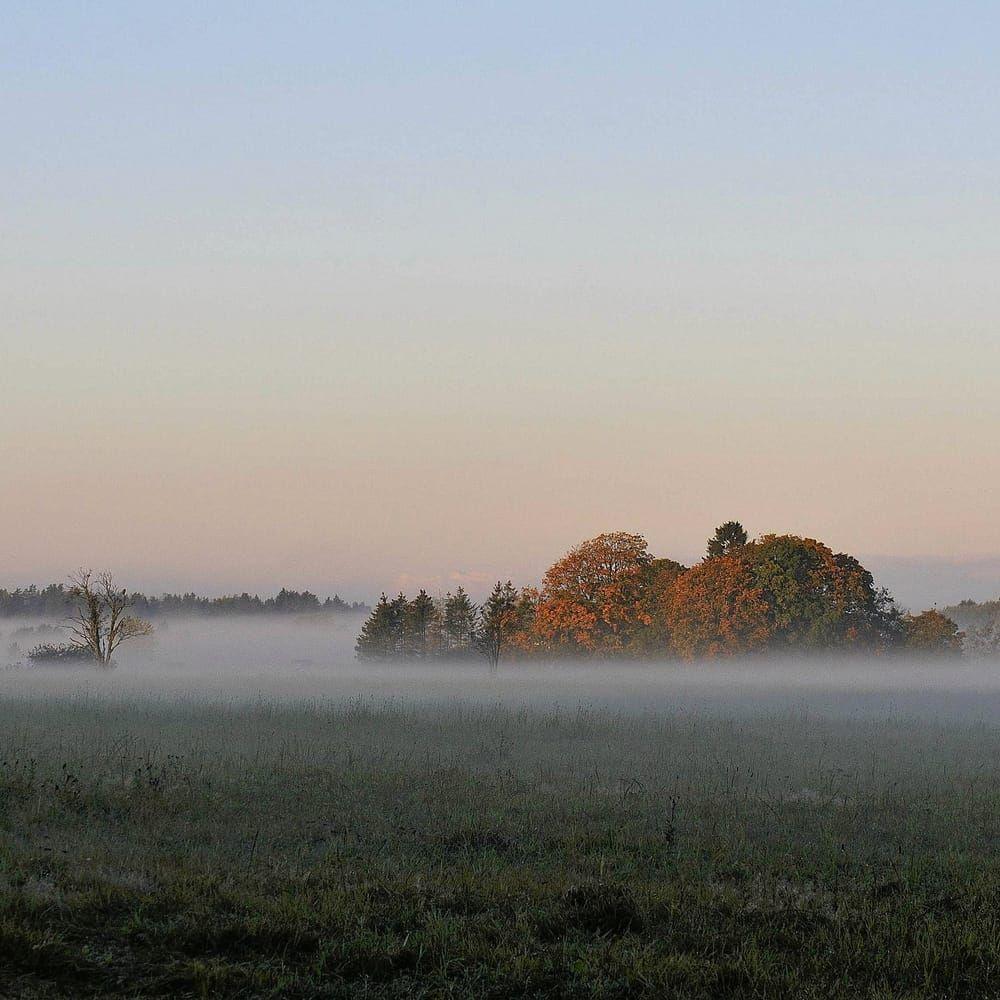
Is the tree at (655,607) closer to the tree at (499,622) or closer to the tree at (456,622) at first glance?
the tree at (499,622)

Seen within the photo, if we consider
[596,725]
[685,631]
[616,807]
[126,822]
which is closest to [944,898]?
[616,807]

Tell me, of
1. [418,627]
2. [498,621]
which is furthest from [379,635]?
[498,621]

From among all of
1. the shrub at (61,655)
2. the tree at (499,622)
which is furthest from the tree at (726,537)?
the shrub at (61,655)

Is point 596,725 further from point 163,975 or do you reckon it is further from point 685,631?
point 685,631

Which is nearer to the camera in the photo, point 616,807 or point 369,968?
point 369,968

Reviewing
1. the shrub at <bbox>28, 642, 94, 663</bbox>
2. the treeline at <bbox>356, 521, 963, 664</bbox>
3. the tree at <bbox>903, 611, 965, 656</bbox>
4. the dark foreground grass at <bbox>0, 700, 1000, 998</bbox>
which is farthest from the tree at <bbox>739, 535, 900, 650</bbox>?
the shrub at <bbox>28, 642, 94, 663</bbox>

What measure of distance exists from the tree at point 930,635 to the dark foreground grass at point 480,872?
172 feet

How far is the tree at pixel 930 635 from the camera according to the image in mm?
69438

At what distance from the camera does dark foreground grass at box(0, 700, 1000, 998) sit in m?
7.27

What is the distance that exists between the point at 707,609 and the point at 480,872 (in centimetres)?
5641

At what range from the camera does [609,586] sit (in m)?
73.1

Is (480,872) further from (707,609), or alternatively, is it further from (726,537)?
(726,537)

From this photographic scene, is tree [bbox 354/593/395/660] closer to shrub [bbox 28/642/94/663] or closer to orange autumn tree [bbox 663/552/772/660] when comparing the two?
shrub [bbox 28/642/94/663]

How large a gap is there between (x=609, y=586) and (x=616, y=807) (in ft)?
194
